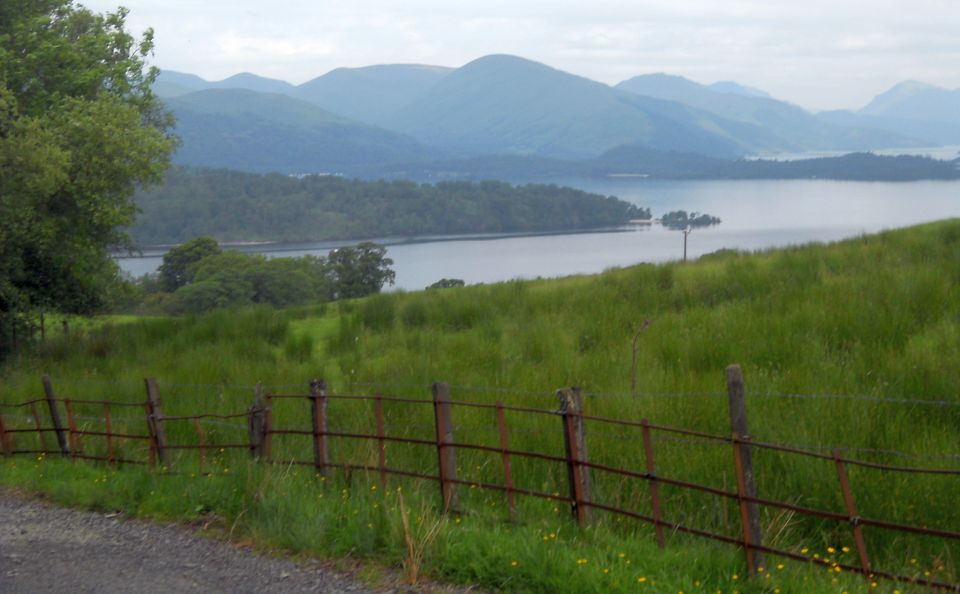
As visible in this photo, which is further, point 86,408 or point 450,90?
point 450,90

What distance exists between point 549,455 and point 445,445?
0.84 meters

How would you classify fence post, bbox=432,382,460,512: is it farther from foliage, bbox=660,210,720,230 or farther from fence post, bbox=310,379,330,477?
foliage, bbox=660,210,720,230

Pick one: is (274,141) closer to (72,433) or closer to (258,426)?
(72,433)

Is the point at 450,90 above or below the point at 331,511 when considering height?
above

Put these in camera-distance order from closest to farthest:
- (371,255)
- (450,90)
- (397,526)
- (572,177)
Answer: (397,526) → (371,255) → (572,177) → (450,90)

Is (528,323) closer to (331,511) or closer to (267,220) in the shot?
(331,511)

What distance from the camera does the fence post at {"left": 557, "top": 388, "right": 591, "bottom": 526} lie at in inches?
287

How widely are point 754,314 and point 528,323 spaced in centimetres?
387

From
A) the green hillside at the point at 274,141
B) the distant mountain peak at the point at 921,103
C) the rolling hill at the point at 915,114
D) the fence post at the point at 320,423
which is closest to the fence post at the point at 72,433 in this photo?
the fence post at the point at 320,423

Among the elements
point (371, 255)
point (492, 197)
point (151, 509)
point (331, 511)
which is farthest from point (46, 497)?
point (492, 197)

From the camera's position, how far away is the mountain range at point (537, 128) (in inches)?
3871

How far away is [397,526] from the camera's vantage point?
7.22 m

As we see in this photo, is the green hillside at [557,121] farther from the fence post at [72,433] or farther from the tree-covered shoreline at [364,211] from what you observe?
the fence post at [72,433]

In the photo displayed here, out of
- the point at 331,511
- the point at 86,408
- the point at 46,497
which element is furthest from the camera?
the point at 86,408
